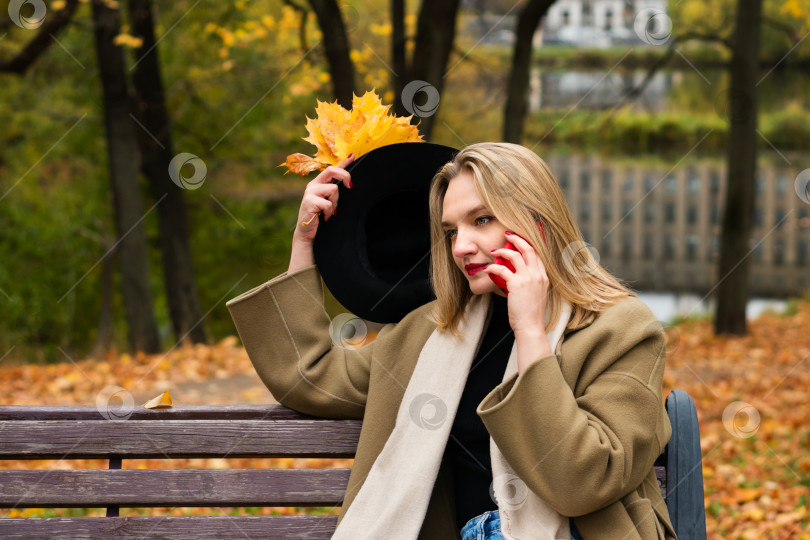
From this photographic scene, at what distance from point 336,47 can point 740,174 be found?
4854mm

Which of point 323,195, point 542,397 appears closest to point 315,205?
point 323,195

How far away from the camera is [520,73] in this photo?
28.8 ft

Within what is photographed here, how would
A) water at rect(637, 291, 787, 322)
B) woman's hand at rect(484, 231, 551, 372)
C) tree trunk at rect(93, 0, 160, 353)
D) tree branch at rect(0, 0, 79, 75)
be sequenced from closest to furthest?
woman's hand at rect(484, 231, 551, 372), tree branch at rect(0, 0, 79, 75), tree trunk at rect(93, 0, 160, 353), water at rect(637, 291, 787, 322)

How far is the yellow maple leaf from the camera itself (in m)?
2.50

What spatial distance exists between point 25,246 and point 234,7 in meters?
7.05

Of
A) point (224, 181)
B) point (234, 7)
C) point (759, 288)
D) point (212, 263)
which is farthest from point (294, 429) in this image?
point (759, 288)

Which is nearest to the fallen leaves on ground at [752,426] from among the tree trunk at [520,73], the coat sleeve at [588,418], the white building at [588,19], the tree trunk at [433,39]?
→ the coat sleeve at [588,418]

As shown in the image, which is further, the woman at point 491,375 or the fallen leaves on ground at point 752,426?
the fallen leaves on ground at point 752,426

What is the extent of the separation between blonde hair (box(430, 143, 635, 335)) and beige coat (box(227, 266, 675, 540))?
2.7 inches

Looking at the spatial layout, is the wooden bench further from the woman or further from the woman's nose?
the woman's nose

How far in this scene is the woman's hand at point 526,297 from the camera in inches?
81.1

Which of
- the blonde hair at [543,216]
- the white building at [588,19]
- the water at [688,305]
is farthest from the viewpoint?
the white building at [588,19]

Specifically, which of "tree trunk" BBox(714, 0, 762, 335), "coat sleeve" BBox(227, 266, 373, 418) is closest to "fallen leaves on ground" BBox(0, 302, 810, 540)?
"tree trunk" BBox(714, 0, 762, 335)

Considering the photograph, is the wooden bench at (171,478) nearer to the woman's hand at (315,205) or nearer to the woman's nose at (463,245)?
the woman's hand at (315,205)
